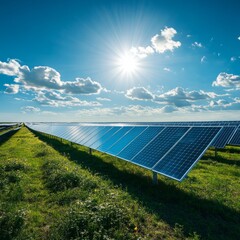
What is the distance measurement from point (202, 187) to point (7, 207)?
8344mm

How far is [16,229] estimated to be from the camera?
6789 mm

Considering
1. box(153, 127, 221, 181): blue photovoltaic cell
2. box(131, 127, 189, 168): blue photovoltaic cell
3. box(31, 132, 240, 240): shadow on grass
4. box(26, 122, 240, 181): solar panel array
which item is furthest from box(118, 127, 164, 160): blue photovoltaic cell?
box(153, 127, 221, 181): blue photovoltaic cell

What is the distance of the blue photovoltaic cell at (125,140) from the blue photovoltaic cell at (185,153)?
4.11 m

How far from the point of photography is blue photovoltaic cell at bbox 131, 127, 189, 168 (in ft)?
34.8

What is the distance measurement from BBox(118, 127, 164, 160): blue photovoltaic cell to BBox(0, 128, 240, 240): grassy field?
48.0 inches

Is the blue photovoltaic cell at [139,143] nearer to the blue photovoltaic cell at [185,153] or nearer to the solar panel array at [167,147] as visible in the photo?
the solar panel array at [167,147]

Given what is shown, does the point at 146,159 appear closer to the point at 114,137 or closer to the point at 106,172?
the point at 106,172

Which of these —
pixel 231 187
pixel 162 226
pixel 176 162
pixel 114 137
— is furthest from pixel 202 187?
pixel 114 137

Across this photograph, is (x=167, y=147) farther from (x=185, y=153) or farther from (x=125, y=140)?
(x=125, y=140)

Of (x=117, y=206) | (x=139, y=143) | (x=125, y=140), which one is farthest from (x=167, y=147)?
(x=125, y=140)

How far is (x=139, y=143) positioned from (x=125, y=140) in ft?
6.62

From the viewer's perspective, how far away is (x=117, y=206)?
788 centimetres

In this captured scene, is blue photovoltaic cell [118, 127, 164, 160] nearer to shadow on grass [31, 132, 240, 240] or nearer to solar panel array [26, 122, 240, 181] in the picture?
solar panel array [26, 122, 240, 181]

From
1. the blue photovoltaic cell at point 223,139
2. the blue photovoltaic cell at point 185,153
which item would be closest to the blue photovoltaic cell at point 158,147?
the blue photovoltaic cell at point 185,153
